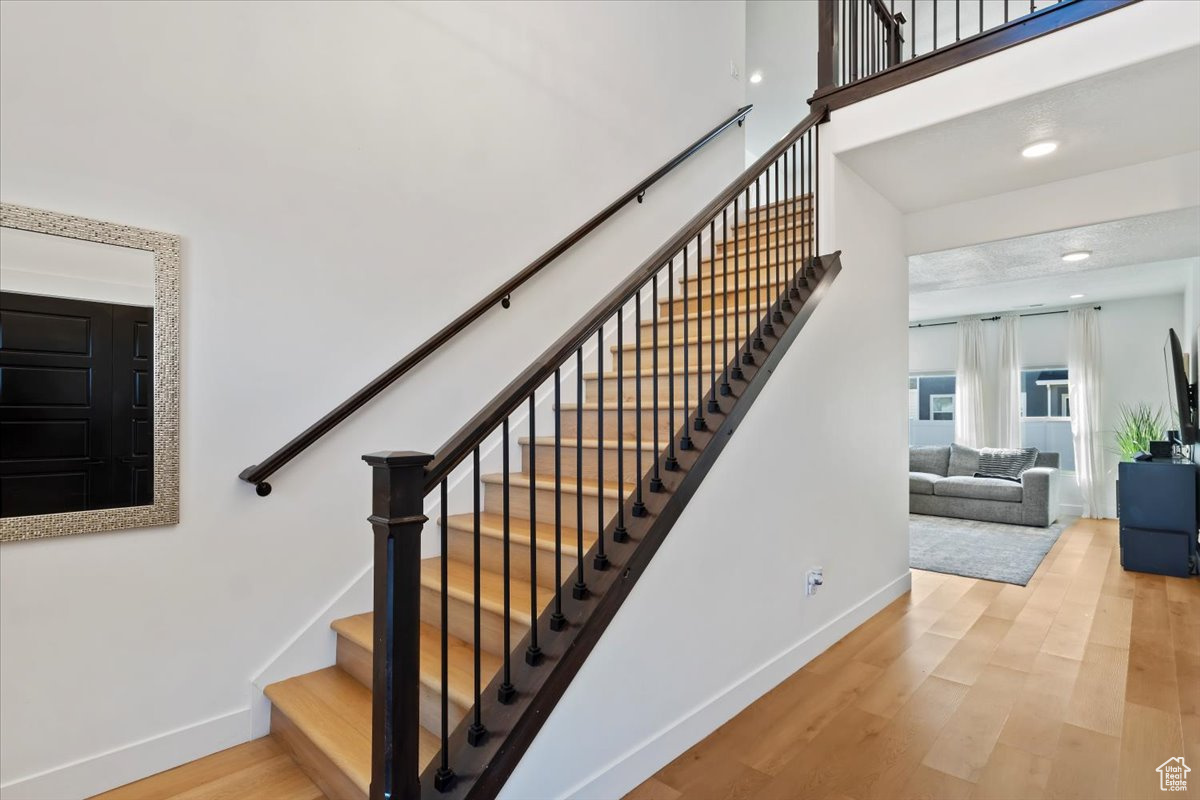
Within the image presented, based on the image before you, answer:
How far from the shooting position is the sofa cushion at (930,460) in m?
7.77

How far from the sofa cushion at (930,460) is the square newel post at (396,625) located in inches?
307

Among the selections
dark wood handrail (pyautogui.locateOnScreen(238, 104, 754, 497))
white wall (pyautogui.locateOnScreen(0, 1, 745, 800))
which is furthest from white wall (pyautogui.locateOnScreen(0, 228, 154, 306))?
dark wood handrail (pyautogui.locateOnScreen(238, 104, 754, 497))

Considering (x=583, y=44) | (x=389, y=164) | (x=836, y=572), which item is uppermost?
(x=583, y=44)

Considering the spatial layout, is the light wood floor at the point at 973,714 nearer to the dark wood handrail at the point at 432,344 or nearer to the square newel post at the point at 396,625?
the square newel post at the point at 396,625

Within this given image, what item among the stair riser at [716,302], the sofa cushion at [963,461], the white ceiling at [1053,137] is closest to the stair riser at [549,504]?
the stair riser at [716,302]

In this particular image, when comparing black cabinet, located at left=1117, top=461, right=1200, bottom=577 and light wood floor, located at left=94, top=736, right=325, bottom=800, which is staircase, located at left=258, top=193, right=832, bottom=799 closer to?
light wood floor, located at left=94, top=736, right=325, bottom=800

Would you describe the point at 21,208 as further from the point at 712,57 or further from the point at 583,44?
the point at 712,57

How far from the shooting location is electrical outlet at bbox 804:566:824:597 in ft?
9.38

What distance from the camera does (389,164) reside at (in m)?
2.52

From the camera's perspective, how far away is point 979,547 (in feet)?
17.8

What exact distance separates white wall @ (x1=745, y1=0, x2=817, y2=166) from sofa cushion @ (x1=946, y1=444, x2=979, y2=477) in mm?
4471

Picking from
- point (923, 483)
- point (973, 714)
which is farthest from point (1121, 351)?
point (973, 714)

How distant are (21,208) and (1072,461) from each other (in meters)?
9.51

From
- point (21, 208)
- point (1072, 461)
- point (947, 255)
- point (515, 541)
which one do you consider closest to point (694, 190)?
point (947, 255)
